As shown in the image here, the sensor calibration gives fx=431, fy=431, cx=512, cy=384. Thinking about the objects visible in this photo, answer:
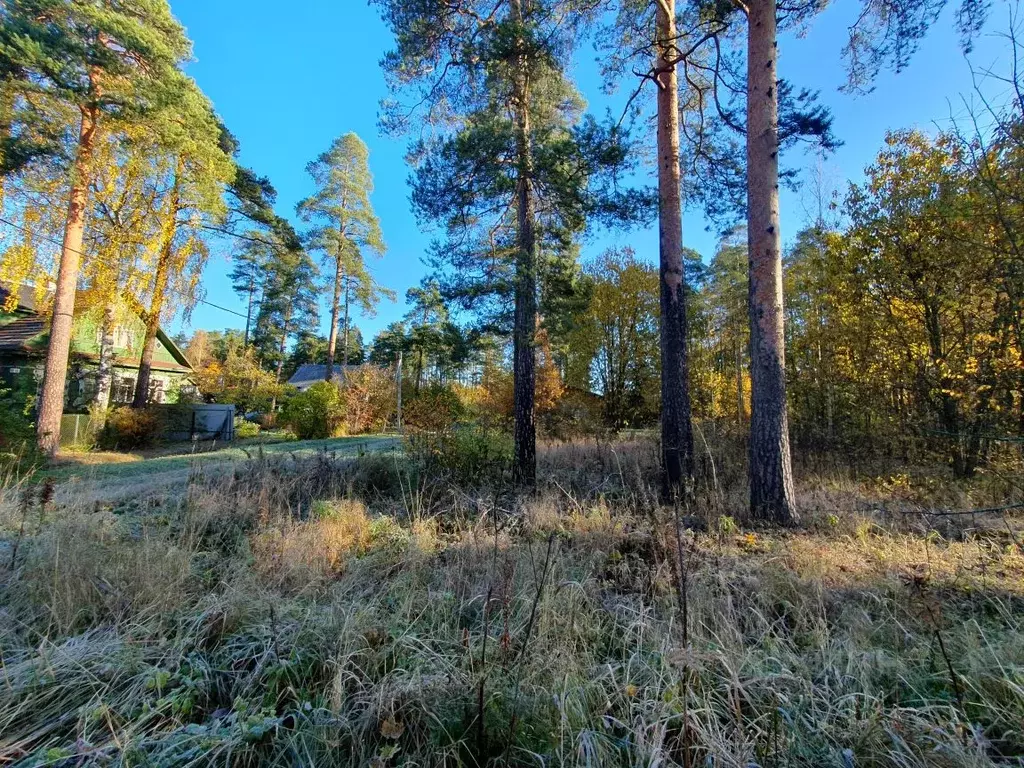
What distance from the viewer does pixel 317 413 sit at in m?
17.4

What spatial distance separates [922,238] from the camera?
19.9 ft

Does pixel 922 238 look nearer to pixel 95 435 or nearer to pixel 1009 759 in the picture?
pixel 1009 759

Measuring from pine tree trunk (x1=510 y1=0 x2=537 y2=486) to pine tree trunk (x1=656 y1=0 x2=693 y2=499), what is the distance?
206cm

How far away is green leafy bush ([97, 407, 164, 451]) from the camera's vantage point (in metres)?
14.1

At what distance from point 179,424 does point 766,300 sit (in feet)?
69.8

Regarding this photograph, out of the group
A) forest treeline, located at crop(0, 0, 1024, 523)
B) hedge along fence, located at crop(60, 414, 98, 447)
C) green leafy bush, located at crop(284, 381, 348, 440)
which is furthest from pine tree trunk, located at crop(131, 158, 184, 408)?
green leafy bush, located at crop(284, 381, 348, 440)

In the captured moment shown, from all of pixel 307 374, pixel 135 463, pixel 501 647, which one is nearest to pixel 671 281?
pixel 501 647

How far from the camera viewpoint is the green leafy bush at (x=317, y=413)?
17375 millimetres

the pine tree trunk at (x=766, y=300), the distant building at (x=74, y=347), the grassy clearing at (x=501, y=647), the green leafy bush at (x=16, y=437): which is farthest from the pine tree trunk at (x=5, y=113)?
Result: the pine tree trunk at (x=766, y=300)

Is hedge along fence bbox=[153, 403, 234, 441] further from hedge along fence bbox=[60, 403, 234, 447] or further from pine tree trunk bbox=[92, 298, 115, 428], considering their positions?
pine tree trunk bbox=[92, 298, 115, 428]

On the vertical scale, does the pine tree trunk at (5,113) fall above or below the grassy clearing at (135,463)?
above

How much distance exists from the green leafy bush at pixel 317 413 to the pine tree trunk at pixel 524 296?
41.0 ft

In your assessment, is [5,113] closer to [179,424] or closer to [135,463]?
[135,463]

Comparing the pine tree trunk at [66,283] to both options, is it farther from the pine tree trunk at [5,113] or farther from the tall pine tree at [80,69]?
the pine tree trunk at [5,113]
